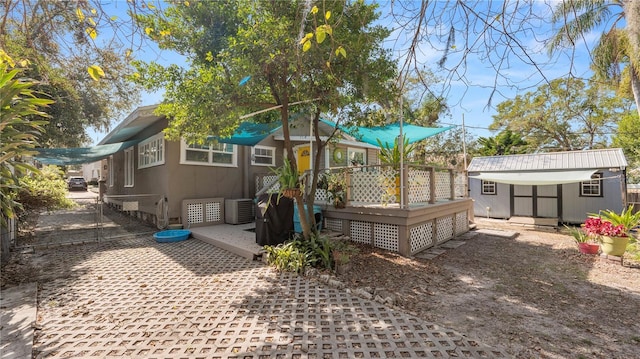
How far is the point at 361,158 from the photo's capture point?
13.5 m

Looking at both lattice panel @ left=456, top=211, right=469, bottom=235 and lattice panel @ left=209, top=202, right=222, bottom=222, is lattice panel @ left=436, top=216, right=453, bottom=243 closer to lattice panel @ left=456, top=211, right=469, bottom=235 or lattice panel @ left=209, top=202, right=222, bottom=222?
lattice panel @ left=456, top=211, right=469, bottom=235

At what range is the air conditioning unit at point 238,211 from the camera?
909 cm

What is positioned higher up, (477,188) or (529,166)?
(529,166)

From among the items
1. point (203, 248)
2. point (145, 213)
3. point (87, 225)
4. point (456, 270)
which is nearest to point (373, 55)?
point (456, 270)

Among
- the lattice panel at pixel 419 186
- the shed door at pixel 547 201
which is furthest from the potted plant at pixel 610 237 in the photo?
the shed door at pixel 547 201

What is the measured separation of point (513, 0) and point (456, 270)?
4.84m

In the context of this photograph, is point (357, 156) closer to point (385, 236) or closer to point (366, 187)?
point (366, 187)

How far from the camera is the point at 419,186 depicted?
7.19 metres

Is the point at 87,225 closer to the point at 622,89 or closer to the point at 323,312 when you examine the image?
the point at 323,312

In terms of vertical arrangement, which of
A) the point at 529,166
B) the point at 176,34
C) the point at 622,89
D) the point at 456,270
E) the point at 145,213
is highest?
the point at 622,89

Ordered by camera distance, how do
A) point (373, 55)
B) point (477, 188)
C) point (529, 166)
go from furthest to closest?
point (477, 188) < point (529, 166) < point (373, 55)

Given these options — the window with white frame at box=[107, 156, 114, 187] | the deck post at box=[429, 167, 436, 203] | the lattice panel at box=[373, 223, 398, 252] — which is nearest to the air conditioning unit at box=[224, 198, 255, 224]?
the lattice panel at box=[373, 223, 398, 252]

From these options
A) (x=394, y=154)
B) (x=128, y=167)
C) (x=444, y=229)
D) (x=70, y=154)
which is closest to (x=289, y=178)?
(x=394, y=154)

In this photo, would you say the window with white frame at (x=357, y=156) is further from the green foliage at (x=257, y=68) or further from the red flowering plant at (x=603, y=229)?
the red flowering plant at (x=603, y=229)
